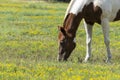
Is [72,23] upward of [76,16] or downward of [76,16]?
downward

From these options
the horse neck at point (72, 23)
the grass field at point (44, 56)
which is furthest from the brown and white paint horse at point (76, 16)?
the grass field at point (44, 56)

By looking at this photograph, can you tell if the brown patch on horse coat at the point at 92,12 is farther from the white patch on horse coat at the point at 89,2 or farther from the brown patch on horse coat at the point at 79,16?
the white patch on horse coat at the point at 89,2

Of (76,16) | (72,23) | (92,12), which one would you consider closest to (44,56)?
(72,23)

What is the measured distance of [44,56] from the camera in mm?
15328

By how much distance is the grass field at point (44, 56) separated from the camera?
33.6 ft

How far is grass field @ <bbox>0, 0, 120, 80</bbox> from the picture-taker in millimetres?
10227

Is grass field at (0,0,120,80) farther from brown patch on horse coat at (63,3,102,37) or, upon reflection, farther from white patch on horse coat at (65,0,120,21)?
white patch on horse coat at (65,0,120,21)

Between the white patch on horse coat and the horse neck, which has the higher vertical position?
the white patch on horse coat

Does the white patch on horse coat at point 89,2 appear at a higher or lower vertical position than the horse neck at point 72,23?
higher

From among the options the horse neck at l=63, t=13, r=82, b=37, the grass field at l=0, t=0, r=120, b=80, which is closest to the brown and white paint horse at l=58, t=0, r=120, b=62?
the horse neck at l=63, t=13, r=82, b=37

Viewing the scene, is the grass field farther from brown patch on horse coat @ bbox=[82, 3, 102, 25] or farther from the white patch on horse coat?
the white patch on horse coat

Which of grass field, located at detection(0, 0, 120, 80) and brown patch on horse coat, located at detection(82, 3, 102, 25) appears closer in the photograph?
grass field, located at detection(0, 0, 120, 80)

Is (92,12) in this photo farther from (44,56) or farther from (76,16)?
(44,56)

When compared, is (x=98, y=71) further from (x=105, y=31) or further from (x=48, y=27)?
(x=48, y=27)
